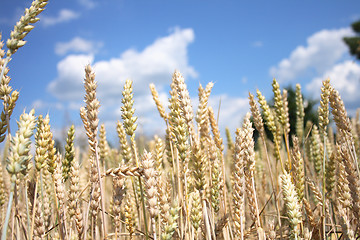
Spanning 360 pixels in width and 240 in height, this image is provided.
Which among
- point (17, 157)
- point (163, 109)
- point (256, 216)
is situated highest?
point (163, 109)

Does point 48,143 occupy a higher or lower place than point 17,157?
higher

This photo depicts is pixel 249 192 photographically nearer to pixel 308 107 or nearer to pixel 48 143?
pixel 48 143

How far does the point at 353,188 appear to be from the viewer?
1.39 m

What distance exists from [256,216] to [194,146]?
438 millimetres

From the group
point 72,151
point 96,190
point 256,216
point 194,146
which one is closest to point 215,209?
point 256,216

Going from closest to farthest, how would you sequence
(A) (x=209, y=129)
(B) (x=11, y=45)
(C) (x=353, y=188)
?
(B) (x=11, y=45), (C) (x=353, y=188), (A) (x=209, y=129)

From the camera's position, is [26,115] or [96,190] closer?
[26,115]

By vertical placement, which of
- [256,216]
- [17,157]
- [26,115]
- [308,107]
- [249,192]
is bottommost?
[256,216]

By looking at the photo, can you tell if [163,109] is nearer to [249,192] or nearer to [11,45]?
[249,192]

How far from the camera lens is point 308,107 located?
16.7 m

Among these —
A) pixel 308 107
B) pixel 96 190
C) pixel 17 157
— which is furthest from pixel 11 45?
pixel 308 107

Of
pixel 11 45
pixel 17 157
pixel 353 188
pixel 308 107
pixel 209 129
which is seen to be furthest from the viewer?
pixel 308 107

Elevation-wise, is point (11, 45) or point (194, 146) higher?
point (11, 45)

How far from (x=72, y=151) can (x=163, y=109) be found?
596mm
